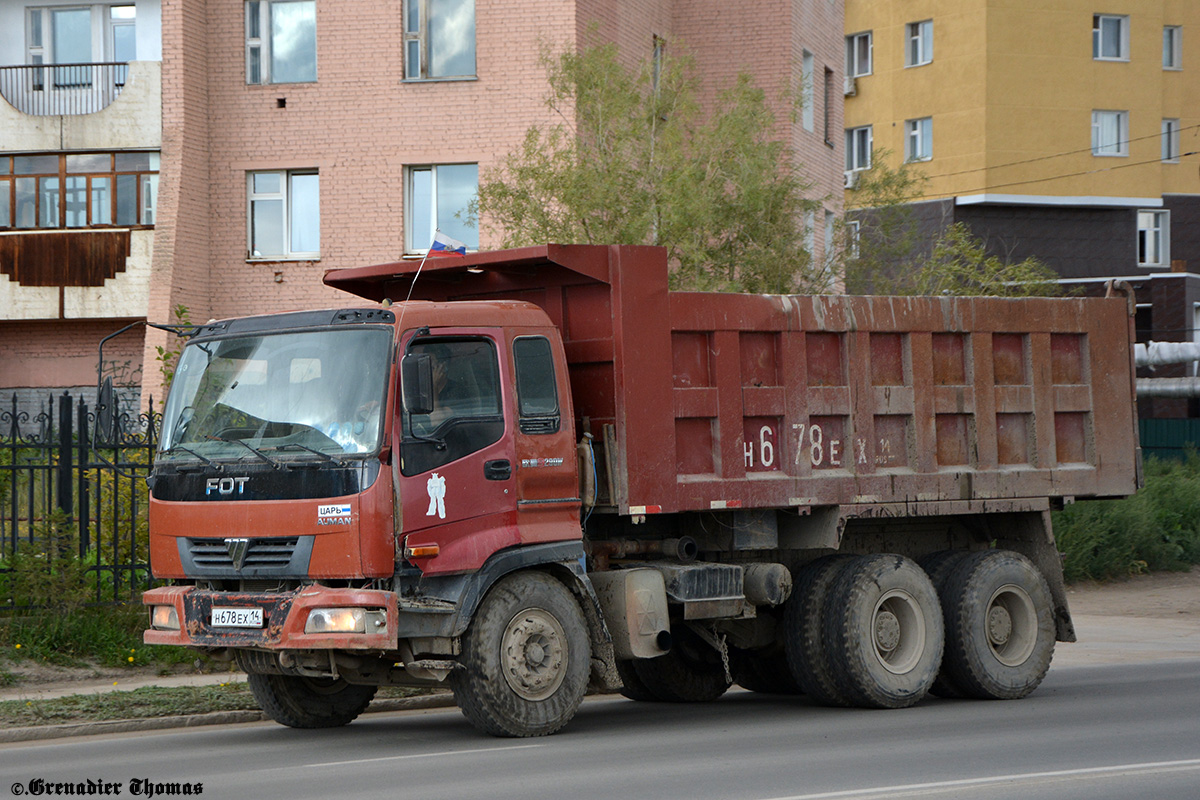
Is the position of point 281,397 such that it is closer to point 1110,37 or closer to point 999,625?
point 999,625

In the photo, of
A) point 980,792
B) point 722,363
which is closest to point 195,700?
point 722,363

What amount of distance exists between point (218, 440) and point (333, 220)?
1548cm

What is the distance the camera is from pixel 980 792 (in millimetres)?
7270

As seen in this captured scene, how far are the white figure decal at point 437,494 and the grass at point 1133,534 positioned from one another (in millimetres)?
14229

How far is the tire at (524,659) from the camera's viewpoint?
9008 millimetres

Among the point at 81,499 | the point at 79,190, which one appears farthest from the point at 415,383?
the point at 79,190

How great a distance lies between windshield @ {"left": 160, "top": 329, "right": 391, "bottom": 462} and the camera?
8.85 metres

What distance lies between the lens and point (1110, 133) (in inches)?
1646

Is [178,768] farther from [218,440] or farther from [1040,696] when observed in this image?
[1040,696]

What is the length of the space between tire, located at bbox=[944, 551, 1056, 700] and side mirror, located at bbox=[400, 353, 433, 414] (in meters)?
4.67

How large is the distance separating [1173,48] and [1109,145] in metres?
6.49

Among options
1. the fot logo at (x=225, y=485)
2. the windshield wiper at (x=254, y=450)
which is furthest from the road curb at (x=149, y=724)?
the windshield wiper at (x=254, y=450)

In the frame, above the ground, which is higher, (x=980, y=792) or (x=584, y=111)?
(x=584, y=111)

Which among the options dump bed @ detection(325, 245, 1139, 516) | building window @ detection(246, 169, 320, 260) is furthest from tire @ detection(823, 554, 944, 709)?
building window @ detection(246, 169, 320, 260)
